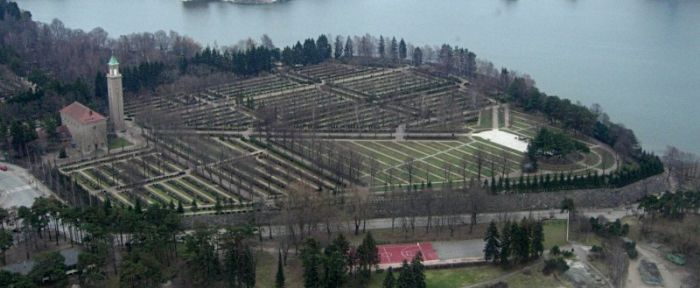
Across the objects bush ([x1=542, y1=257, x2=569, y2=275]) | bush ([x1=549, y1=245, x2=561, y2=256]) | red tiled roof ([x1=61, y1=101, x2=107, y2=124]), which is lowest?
bush ([x1=542, y1=257, x2=569, y2=275])

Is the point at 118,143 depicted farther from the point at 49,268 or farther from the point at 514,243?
the point at 514,243

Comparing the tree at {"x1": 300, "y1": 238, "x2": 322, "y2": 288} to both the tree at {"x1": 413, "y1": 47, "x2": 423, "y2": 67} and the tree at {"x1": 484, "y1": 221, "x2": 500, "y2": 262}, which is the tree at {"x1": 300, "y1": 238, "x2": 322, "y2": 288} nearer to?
the tree at {"x1": 484, "y1": 221, "x2": 500, "y2": 262}

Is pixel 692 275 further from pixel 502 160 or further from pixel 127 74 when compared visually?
pixel 127 74

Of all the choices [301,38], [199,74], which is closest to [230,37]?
[301,38]

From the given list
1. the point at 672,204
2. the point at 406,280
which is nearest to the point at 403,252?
the point at 406,280

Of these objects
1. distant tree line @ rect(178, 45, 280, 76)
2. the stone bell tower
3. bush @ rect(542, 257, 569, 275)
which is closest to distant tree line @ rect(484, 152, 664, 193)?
bush @ rect(542, 257, 569, 275)

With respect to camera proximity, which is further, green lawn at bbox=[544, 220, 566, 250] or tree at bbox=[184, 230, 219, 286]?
green lawn at bbox=[544, 220, 566, 250]
